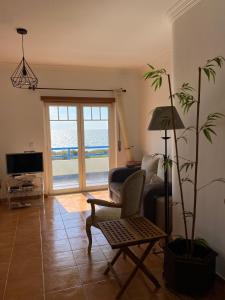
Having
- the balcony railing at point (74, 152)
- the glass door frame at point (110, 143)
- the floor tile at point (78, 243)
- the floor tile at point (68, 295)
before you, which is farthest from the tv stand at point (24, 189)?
the floor tile at point (68, 295)

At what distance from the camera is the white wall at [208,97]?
2.14 m

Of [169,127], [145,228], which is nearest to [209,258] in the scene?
[145,228]

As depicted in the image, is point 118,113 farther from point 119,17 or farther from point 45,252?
point 45,252

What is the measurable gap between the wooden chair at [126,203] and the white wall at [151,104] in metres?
1.71

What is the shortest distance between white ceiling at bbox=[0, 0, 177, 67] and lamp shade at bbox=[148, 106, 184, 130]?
1.13 m

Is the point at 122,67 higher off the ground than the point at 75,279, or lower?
higher

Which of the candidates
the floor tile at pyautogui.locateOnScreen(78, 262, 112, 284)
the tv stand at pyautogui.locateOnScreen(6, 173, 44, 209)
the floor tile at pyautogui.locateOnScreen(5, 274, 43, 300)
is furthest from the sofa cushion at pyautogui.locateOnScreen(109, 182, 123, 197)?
the floor tile at pyautogui.locateOnScreen(5, 274, 43, 300)

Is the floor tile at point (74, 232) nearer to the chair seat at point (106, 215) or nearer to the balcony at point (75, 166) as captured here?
the chair seat at point (106, 215)

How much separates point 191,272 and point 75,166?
3772 mm

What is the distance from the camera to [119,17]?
2857 millimetres

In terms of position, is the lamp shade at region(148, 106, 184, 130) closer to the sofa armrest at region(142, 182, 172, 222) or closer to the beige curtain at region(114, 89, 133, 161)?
the sofa armrest at region(142, 182, 172, 222)

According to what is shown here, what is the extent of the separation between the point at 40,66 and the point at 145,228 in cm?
393

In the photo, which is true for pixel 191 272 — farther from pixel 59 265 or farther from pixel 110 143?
pixel 110 143

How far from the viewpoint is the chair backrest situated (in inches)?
104
